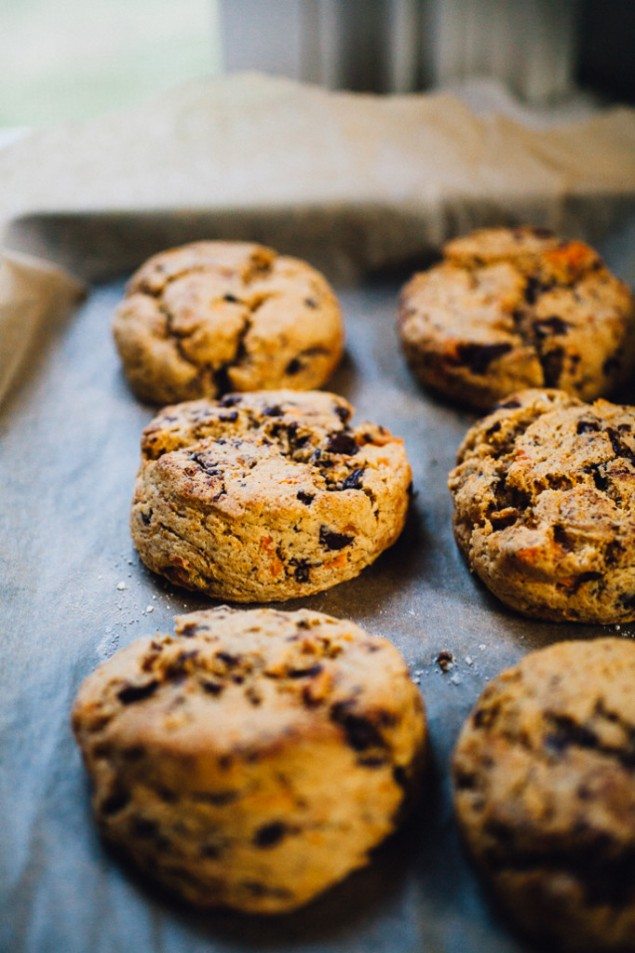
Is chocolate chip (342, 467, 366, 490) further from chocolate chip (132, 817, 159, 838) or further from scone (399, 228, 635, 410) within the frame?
chocolate chip (132, 817, 159, 838)

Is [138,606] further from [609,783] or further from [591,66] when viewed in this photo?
[591,66]

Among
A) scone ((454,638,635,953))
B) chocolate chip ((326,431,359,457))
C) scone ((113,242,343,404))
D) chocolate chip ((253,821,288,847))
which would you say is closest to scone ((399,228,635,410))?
scone ((113,242,343,404))

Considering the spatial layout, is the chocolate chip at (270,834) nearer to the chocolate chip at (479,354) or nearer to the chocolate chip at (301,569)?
the chocolate chip at (301,569)

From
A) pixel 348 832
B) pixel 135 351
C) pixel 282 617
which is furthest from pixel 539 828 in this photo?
pixel 135 351

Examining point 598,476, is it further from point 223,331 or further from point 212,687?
point 223,331

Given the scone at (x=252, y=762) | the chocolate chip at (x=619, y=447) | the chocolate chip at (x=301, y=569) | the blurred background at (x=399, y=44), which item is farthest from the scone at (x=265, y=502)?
the blurred background at (x=399, y=44)

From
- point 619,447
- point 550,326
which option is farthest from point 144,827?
point 550,326
